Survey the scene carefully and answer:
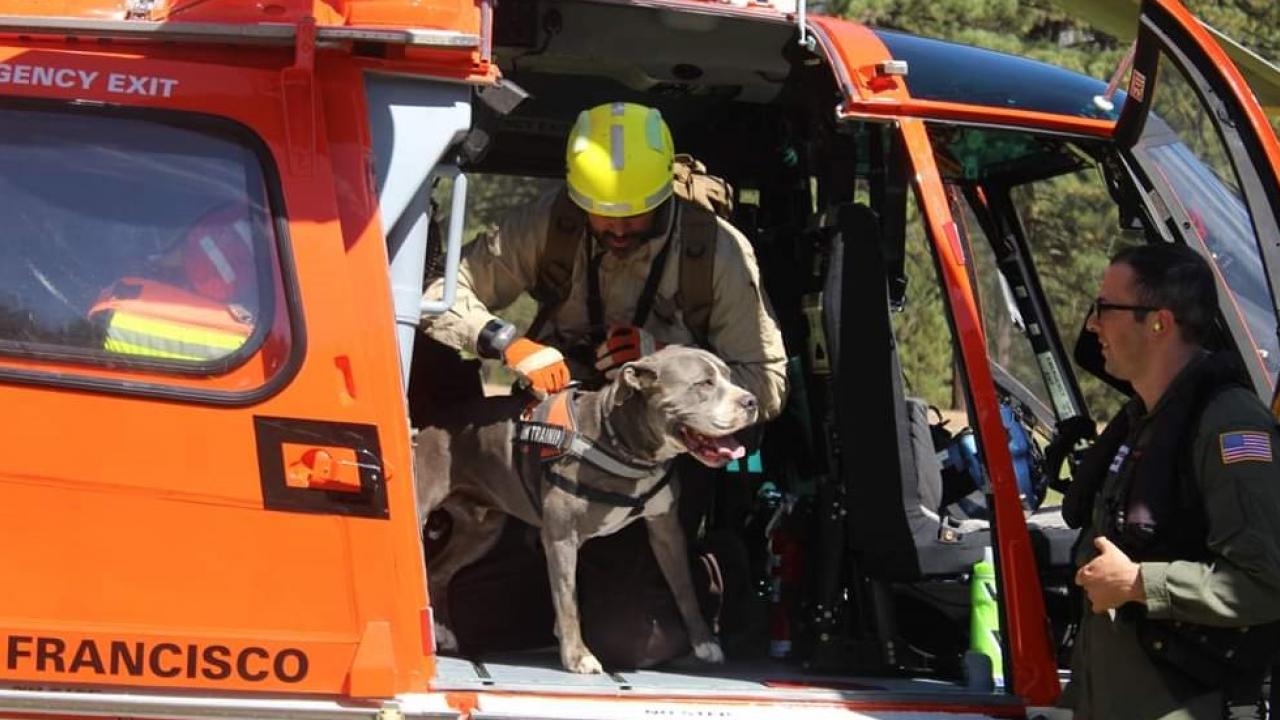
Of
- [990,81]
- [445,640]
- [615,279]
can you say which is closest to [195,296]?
[445,640]

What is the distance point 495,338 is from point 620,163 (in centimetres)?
67

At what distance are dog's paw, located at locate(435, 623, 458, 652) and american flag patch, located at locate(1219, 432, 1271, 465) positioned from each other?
2474mm

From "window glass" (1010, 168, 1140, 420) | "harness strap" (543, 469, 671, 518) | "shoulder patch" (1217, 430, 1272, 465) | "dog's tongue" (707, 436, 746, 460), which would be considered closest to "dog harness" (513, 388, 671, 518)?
"harness strap" (543, 469, 671, 518)

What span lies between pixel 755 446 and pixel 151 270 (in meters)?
2.19

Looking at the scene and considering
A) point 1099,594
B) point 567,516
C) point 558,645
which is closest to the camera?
point 1099,594

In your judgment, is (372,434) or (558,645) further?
(558,645)

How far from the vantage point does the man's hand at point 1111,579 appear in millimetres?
3531

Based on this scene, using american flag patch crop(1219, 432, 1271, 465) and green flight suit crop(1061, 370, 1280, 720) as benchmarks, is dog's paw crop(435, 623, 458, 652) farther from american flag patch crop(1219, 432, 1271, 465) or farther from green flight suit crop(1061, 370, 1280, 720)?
american flag patch crop(1219, 432, 1271, 465)

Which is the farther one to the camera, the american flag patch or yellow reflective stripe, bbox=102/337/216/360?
yellow reflective stripe, bbox=102/337/216/360

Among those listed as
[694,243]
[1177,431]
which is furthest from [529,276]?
[1177,431]

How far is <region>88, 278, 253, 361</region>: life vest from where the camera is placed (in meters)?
3.83

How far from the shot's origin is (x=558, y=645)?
17.0 feet

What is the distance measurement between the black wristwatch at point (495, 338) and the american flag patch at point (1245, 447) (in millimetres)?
2077

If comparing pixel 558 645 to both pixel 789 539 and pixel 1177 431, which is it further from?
pixel 1177 431
